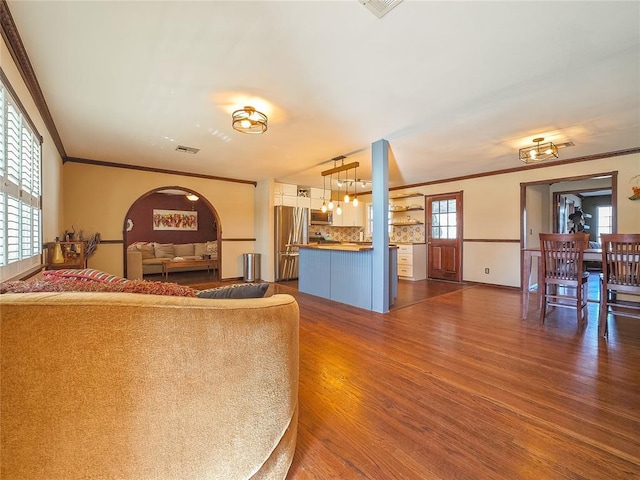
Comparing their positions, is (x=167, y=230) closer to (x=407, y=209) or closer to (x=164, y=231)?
(x=164, y=231)

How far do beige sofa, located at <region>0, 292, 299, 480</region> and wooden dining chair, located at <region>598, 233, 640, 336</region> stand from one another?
3.71 m

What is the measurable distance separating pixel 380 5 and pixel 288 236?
5146 mm

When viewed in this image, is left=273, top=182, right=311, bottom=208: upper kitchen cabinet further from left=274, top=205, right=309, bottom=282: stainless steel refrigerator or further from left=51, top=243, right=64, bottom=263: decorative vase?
left=51, top=243, right=64, bottom=263: decorative vase

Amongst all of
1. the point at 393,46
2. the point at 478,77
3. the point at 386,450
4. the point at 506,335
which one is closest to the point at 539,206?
the point at 506,335

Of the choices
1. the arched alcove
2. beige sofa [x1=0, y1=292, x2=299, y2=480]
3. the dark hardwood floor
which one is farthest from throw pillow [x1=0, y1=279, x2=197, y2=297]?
the arched alcove

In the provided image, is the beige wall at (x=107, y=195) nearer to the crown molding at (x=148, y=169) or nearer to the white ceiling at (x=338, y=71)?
the crown molding at (x=148, y=169)

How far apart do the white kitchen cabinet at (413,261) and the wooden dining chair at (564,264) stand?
10.0 feet

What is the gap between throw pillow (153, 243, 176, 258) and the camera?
754 centimetres

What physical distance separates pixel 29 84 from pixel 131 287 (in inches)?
Answer: 101

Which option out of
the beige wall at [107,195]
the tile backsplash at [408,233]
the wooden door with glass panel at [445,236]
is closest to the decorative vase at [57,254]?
the beige wall at [107,195]

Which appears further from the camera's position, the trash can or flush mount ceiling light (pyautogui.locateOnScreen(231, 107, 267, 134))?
the trash can

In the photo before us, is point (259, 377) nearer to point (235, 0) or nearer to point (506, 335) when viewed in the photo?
point (235, 0)

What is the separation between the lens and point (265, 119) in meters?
2.91

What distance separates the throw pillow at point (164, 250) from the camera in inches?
297
